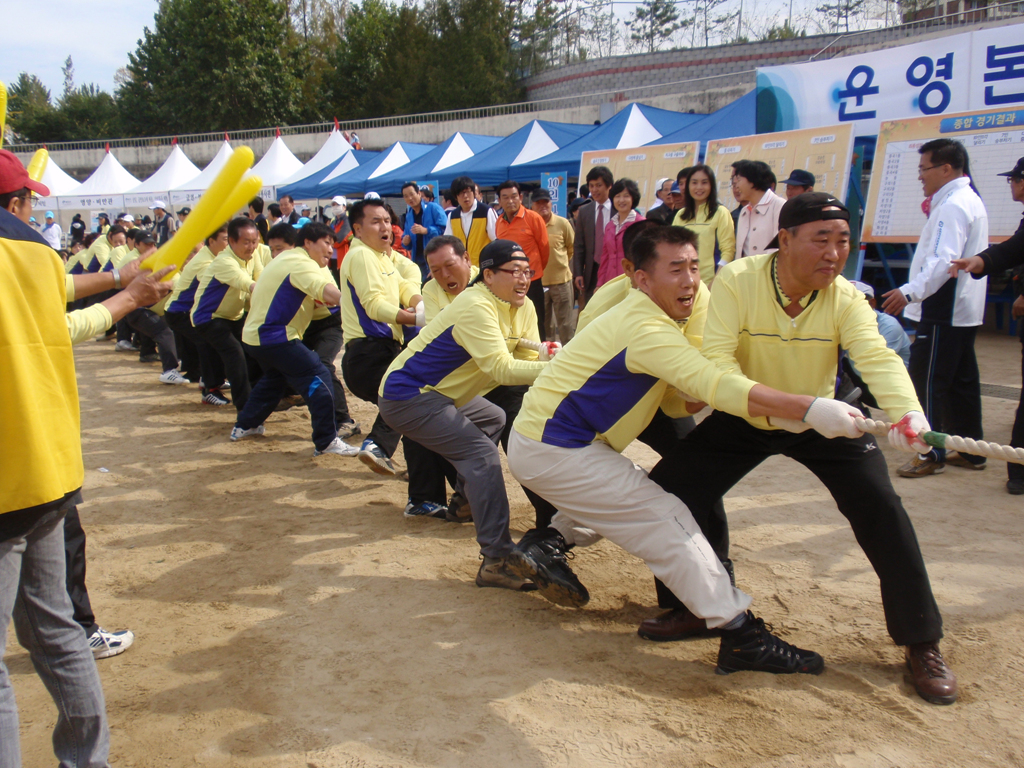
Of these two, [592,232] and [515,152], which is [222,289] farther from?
[515,152]

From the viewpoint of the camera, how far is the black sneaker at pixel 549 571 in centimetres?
316

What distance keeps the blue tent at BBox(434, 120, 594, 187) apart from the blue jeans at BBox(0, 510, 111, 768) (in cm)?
1289

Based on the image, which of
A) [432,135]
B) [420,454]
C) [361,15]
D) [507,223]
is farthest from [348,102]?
[420,454]

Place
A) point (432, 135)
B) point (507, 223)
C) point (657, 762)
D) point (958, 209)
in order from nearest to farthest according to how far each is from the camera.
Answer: point (657, 762) → point (958, 209) → point (507, 223) → point (432, 135)

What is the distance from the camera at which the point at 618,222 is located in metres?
7.08

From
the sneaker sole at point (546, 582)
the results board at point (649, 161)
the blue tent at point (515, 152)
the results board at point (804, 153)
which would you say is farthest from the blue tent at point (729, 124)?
the sneaker sole at point (546, 582)

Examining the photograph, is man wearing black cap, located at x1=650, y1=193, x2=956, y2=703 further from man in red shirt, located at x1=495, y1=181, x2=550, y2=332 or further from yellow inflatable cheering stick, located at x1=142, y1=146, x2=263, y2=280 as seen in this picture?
man in red shirt, located at x1=495, y1=181, x2=550, y2=332

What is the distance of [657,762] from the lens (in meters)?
2.31

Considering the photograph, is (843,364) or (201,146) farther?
(201,146)

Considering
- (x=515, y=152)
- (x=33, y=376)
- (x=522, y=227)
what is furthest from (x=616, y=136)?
(x=33, y=376)

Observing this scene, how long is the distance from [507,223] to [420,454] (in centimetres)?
406

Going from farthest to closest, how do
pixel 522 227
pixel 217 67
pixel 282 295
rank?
1. pixel 217 67
2. pixel 522 227
3. pixel 282 295

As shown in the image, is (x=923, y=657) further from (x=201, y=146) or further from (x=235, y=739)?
(x=201, y=146)

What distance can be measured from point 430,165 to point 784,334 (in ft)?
48.6
